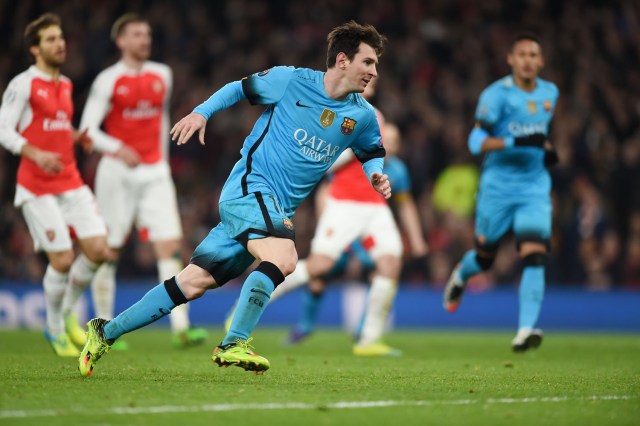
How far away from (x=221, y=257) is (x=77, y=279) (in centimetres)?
383

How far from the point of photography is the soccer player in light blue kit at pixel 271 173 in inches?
267

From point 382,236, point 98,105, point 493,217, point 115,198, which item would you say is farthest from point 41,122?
point 493,217

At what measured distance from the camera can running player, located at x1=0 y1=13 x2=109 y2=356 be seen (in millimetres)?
9406

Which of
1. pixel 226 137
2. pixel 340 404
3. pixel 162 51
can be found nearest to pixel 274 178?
pixel 340 404

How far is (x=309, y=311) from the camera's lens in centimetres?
1205

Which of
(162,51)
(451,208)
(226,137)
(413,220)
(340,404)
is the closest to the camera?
(340,404)

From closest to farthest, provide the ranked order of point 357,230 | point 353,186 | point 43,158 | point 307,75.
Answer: point 307,75
point 43,158
point 357,230
point 353,186

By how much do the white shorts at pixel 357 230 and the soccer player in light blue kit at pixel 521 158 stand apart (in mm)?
970

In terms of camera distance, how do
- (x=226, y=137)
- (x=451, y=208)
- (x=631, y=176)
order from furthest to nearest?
(x=226, y=137) < (x=451, y=208) < (x=631, y=176)

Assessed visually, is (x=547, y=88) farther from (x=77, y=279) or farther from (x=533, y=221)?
(x=77, y=279)

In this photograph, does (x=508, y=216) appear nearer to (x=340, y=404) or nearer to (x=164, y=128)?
(x=164, y=128)

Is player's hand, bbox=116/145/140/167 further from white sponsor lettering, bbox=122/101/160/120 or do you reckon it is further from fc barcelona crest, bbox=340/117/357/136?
fc barcelona crest, bbox=340/117/357/136

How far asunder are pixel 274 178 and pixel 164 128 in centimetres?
437

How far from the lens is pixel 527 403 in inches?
233
